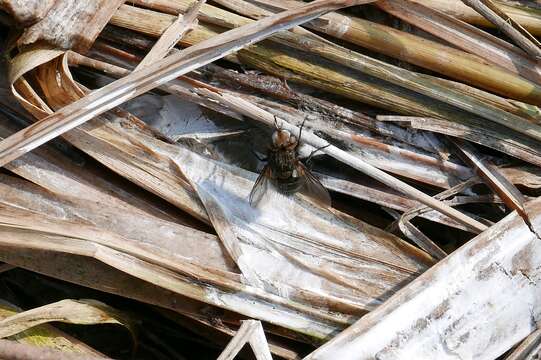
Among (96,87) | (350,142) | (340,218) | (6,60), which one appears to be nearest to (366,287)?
(340,218)

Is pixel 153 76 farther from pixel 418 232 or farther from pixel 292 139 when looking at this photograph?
pixel 418 232

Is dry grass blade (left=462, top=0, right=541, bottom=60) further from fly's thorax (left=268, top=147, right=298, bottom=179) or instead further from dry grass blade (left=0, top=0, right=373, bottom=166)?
fly's thorax (left=268, top=147, right=298, bottom=179)

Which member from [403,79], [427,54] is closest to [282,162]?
[403,79]

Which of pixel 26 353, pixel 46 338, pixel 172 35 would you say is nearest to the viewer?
pixel 26 353

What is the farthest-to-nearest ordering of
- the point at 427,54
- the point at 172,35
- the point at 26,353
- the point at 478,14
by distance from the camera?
1. the point at 478,14
2. the point at 427,54
3. the point at 172,35
4. the point at 26,353

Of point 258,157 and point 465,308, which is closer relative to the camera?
point 465,308

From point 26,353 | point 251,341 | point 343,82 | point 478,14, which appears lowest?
point 26,353

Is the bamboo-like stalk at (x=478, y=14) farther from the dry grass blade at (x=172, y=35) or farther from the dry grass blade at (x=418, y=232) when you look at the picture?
the dry grass blade at (x=172, y=35)
